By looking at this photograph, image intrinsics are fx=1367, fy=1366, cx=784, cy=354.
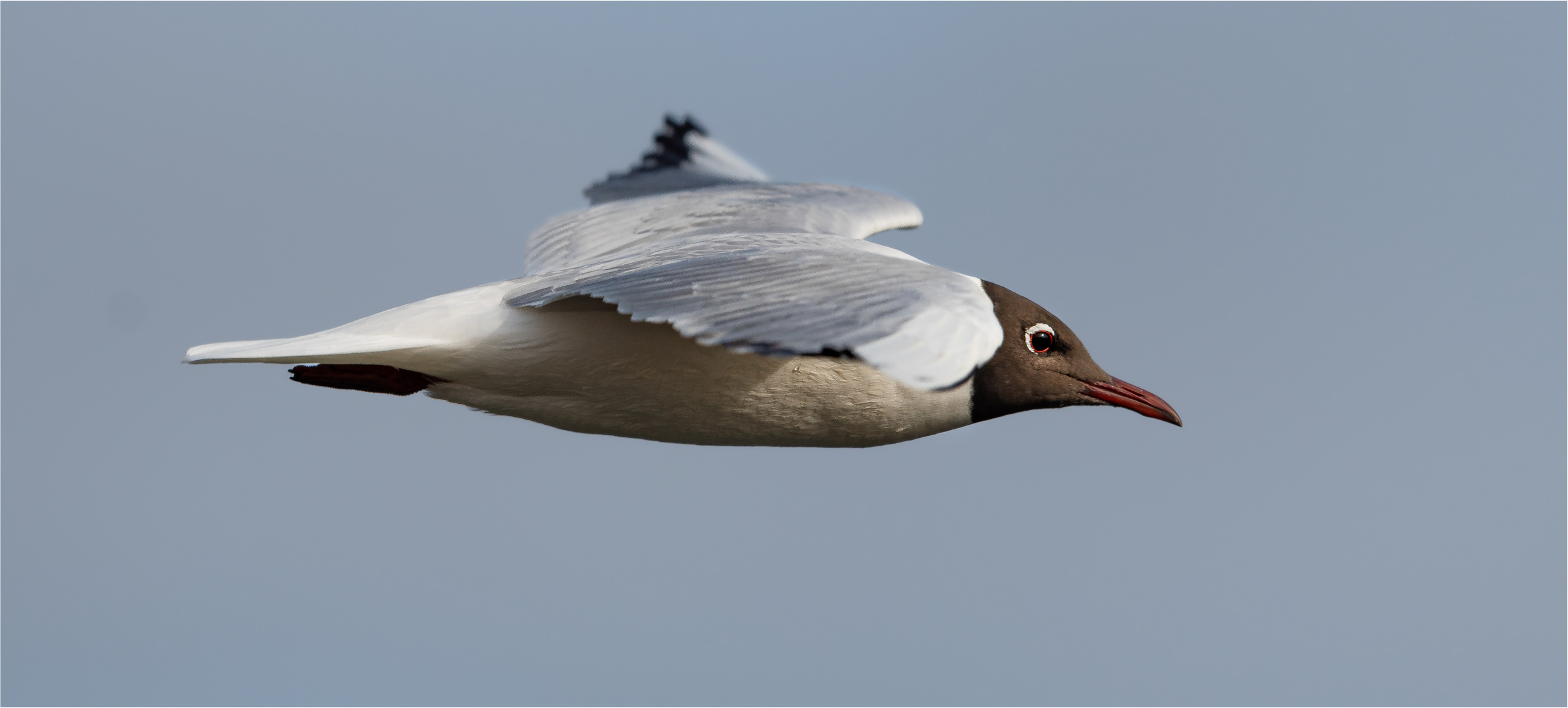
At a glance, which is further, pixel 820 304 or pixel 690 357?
pixel 690 357

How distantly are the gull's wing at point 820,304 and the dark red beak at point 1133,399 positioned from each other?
1305mm

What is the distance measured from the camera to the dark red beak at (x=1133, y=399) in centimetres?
527

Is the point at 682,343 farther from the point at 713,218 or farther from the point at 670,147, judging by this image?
the point at 670,147

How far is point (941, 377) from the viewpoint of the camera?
3230 mm

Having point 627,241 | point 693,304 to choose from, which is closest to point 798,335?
point 693,304

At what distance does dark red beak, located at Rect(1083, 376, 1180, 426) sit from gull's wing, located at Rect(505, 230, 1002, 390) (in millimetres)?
1305

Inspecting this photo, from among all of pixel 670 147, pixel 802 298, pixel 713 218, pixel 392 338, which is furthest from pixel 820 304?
pixel 670 147

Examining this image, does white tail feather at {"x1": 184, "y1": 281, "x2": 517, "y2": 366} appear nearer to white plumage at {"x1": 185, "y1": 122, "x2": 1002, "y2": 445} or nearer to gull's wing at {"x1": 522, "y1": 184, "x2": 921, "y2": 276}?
white plumage at {"x1": 185, "y1": 122, "x2": 1002, "y2": 445}

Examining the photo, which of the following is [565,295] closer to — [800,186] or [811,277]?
[811,277]

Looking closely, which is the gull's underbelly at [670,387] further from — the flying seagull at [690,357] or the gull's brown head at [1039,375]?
the gull's brown head at [1039,375]

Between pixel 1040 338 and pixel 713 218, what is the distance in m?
2.03

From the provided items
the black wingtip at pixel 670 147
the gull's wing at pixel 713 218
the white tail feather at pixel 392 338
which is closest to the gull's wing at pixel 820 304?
the white tail feather at pixel 392 338

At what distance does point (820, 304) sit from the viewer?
3.68 metres

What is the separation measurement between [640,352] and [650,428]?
1.64 ft
